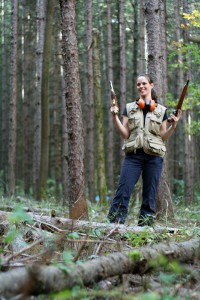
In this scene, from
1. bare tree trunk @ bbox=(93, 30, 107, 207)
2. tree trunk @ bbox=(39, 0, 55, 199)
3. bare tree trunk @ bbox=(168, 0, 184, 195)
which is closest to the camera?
tree trunk @ bbox=(39, 0, 55, 199)

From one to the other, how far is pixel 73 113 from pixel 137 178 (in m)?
1.38

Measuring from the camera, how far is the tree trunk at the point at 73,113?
655 cm

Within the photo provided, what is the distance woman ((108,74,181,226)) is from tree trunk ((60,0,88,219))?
78cm

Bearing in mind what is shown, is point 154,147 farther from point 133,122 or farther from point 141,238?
point 141,238

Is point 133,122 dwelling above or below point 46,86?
below

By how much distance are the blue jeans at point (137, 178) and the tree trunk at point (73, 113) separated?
0.78m

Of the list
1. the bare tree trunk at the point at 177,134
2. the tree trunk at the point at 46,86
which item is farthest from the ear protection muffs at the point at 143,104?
the bare tree trunk at the point at 177,134

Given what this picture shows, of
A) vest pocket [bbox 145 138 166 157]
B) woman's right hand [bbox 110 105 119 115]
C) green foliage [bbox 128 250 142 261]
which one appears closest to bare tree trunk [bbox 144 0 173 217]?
vest pocket [bbox 145 138 166 157]

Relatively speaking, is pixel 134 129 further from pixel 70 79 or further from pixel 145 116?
pixel 70 79

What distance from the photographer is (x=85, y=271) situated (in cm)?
283

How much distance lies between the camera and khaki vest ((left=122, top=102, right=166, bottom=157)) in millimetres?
5891

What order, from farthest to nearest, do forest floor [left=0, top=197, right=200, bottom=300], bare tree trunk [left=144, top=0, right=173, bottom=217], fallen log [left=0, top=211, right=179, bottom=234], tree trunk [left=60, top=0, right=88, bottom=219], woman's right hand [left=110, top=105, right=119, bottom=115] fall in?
1. bare tree trunk [left=144, top=0, right=173, bottom=217]
2. tree trunk [left=60, top=0, right=88, bottom=219]
3. woman's right hand [left=110, top=105, right=119, bottom=115]
4. fallen log [left=0, top=211, right=179, bottom=234]
5. forest floor [left=0, top=197, right=200, bottom=300]

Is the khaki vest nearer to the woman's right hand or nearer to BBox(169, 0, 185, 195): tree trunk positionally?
the woman's right hand

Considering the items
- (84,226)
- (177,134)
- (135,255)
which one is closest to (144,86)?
(84,226)
